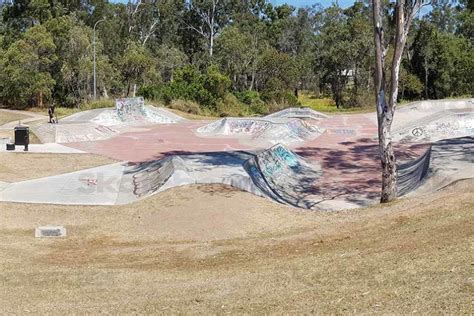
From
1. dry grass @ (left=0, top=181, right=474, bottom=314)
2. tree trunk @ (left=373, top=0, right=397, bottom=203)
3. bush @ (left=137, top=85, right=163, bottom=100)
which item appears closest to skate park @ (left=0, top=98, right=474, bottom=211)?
tree trunk @ (left=373, top=0, right=397, bottom=203)

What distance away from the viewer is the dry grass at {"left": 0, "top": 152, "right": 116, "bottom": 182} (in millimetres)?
21898

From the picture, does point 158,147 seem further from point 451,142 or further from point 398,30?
point 398,30

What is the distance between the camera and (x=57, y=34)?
51.3 metres

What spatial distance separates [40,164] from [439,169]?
16062 millimetres

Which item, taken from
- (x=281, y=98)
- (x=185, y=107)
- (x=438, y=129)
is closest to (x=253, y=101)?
(x=281, y=98)

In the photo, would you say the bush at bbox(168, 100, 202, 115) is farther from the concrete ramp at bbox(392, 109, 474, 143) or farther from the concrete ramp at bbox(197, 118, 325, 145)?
the concrete ramp at bbox(392, 109, 474, 143)

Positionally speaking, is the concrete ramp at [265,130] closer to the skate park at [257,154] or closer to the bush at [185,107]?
the skate park at [257,154]

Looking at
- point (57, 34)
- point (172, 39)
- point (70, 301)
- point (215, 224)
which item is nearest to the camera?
point (70, 301)

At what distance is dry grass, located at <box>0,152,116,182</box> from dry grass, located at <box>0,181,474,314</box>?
543cm

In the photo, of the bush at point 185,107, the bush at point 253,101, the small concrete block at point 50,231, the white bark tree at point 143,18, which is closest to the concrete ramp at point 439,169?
the small concrete block at point 50,231

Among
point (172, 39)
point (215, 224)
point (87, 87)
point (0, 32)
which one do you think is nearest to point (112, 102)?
point (87, 87)

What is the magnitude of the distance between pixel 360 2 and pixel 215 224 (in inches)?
2119

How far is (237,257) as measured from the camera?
34.8ft

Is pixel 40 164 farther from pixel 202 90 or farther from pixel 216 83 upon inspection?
pixel 216 83
